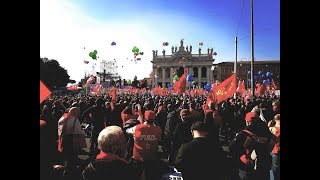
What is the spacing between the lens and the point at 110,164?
3.66 m

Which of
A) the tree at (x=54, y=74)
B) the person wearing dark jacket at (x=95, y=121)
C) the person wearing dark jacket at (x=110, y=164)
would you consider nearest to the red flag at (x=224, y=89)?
the person wearing dark jacket at (x=95, y=121)

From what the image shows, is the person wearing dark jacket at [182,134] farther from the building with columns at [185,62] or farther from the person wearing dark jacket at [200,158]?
the building with columns at [185,62]

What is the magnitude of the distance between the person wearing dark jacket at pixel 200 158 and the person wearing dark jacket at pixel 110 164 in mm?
876

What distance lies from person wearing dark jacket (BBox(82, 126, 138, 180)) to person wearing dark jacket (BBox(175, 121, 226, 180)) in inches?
34.5

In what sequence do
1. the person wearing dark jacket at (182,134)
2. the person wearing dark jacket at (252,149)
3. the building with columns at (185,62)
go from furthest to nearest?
the building with columns at (185,62) → the person wearing dark jacket at (182,134) → the person wearing dark jacket at (252,149)

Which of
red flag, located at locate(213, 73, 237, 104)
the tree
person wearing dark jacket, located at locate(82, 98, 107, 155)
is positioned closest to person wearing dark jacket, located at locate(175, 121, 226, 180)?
person wearing dark jacket, located at locate(82, 98, 107, 155)

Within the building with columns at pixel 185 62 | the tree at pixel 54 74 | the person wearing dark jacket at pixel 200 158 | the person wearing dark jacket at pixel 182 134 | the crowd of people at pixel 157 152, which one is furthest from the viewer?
the tree at pixel 54 74

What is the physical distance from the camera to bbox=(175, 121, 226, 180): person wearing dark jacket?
4349mm

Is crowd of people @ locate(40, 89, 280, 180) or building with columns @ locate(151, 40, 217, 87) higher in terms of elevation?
building with columns @ locate(151, 40, 217, 87)

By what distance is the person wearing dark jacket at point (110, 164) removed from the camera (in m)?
3.65

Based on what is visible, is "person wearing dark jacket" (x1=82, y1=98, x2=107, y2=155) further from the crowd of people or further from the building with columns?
the building with columns
